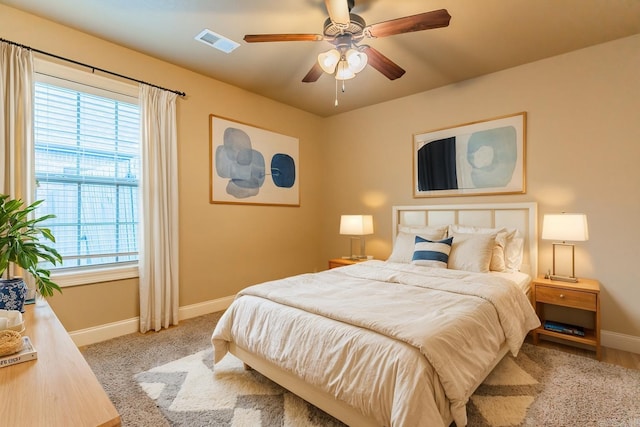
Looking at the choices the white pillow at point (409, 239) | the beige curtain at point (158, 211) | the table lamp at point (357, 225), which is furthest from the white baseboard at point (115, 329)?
the white pillow at point (409, 239)

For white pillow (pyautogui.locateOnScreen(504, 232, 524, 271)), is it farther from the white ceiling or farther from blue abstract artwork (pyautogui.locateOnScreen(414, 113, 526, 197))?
the white ceiling

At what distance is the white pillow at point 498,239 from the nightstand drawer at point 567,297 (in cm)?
37

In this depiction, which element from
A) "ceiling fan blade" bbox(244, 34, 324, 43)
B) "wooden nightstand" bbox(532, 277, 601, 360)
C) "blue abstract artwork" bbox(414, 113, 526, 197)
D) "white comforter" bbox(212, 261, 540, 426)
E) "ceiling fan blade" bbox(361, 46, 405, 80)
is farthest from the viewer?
"blue abstract artwork" bbox(414, 113, 526, 197)

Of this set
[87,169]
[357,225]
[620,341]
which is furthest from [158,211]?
[620,341]

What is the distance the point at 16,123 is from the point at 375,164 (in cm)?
375

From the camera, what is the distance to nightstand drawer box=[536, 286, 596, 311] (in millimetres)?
2504

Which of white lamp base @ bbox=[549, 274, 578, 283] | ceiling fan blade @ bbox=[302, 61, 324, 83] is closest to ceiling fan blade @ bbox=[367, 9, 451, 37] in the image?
ceiling fan blade @ bbox=[302, 61, 324, 83]

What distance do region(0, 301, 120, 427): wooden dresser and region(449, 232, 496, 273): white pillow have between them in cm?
284

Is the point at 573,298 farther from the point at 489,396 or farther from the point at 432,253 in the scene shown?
the point at 489,396

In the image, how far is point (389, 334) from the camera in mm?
1505

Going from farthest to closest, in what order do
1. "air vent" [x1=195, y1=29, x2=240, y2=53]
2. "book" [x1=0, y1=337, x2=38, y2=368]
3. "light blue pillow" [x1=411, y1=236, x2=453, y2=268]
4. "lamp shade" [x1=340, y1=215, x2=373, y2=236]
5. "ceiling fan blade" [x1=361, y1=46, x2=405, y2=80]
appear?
"lamp shade" [x1=340, y1=215, x2=373, y2=236] < "light blue pillow" [x1=411, y1=236, x2=453, y2=268] < "air vent" [x1=195, y1=29, x2=240, y2=53] < "ceiling fan blade" [x1=361, y1=46, x2=405, y2=80] < "book" [x1=0, y1=337, x2=38, y2=368]

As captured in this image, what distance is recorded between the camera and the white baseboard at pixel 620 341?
8.73 feet

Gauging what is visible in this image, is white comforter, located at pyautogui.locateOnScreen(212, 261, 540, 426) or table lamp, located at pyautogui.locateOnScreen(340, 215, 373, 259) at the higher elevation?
table lamp, located at pyautogui.locateOnScreen(340, 215, 373, 259)

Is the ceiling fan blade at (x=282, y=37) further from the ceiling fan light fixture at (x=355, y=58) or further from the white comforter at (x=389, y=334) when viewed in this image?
the white comforter at (x=389, y=334)
